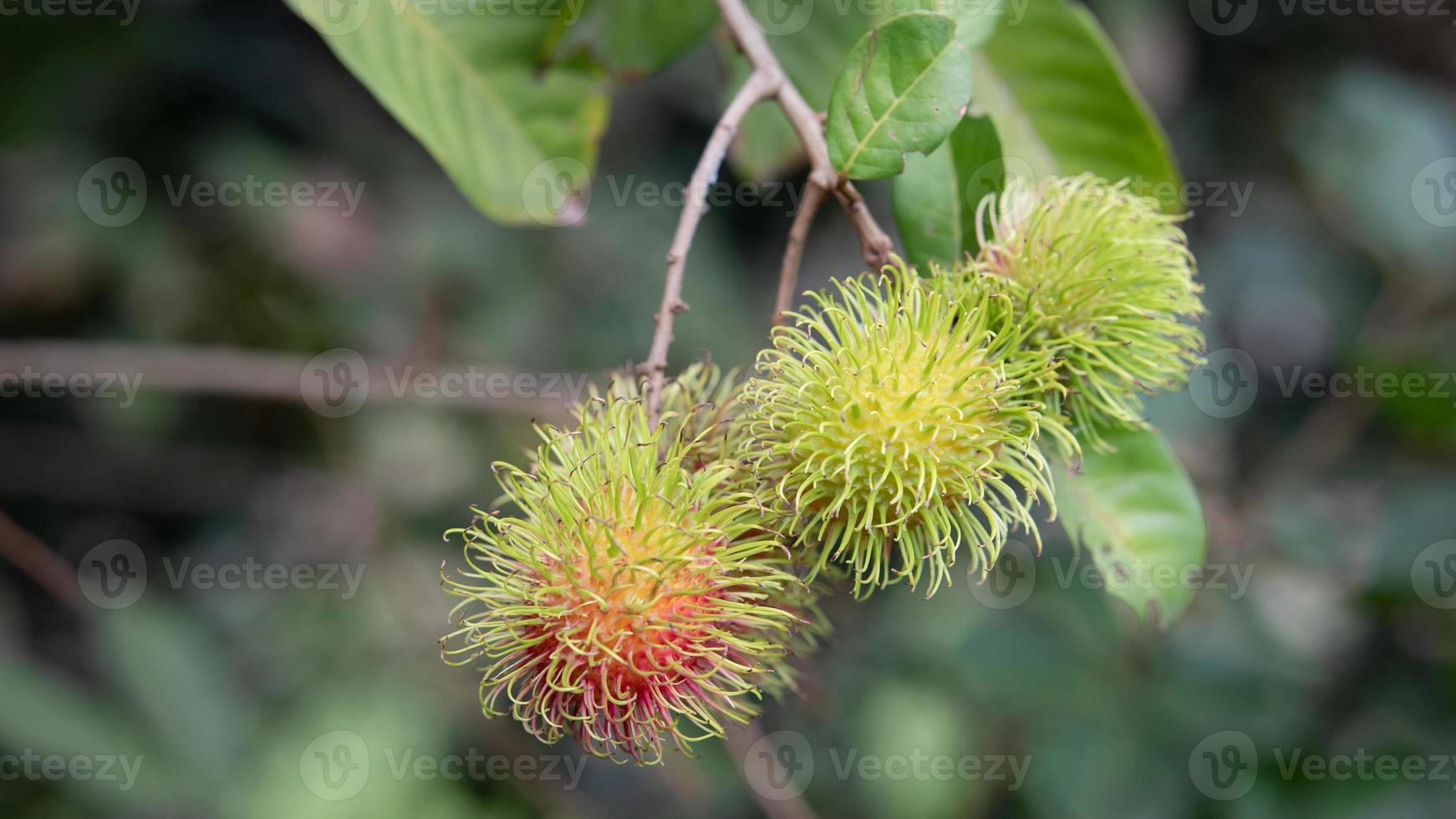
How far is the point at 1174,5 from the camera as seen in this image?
110 inches

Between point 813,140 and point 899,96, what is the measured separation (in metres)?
0.11

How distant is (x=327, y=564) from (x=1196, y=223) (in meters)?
2.68

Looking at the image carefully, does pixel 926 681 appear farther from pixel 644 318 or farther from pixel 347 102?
pixel 347 102

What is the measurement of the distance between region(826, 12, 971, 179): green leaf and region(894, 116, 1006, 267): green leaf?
0.09 metres

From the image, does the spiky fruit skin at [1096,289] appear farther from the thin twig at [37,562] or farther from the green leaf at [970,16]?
the thin twig at [37,562]

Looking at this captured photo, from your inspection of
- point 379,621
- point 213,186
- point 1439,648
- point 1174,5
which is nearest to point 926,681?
Result: point 1439,648

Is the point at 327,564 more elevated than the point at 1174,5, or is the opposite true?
the point at 1174,5

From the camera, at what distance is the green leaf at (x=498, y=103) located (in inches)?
56.8

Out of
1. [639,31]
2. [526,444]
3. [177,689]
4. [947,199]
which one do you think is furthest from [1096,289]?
[177,689]

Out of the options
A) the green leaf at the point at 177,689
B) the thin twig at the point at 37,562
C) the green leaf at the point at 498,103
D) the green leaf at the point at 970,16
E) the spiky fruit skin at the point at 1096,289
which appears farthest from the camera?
the green leaf at the point at 177,689

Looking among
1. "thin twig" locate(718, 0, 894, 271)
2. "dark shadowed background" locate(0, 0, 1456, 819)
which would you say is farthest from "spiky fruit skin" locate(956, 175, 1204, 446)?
"dark shadowed background" locate(0, 0, 1456, 819)

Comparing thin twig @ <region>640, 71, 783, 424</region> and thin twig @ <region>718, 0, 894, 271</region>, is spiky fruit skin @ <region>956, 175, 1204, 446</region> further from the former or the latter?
thin twig @ <region>640, 71, 783, 424</region>

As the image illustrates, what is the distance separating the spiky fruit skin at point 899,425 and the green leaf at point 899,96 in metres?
0.13

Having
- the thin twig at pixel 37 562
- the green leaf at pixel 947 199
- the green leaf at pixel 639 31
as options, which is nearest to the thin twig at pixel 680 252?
the green leaf at pixel 947 199
